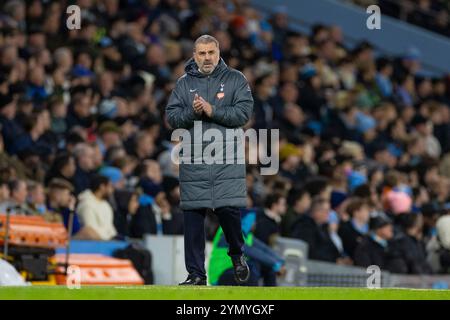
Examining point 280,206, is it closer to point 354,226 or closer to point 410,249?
point 354,226

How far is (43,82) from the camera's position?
54.6 ft

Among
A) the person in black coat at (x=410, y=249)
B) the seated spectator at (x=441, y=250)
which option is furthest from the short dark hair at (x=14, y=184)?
the seated spectator at (x=441, y=250)

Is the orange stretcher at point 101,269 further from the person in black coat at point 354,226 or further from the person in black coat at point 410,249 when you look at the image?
the person in black coat at point 410,249

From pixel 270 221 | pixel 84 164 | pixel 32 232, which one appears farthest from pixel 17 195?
pixel 270 221

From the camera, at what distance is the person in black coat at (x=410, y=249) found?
16.6m

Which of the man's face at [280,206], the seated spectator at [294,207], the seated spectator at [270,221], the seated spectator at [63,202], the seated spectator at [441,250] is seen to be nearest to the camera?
the seated spectator at [63,202]

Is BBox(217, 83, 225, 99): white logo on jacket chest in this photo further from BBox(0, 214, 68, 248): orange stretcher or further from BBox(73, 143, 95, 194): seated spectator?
BBox(73, 143, 95, 194): seated spectator

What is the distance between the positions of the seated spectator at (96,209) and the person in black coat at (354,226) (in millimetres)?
3484

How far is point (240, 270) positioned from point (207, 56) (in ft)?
5.42

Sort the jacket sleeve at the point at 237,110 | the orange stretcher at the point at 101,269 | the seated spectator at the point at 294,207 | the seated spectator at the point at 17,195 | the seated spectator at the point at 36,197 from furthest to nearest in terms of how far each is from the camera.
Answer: the seated spectator at the point at 294,207, the seated spectator at the point at 36,197, the seated spectator at the point at 17,195, the orange stretcher at the point at 101,269, the jacket sleeve at the point at 237,110

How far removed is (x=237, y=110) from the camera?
10102mm

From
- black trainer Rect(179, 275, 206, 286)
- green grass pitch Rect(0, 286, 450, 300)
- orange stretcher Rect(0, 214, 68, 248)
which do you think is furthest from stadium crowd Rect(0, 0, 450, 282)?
green grass pitch Rect(0, 286, 450, 300)

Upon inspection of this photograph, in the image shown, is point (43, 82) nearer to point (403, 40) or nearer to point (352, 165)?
point (352, 165)

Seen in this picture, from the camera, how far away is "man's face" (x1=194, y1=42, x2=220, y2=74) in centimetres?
1011
